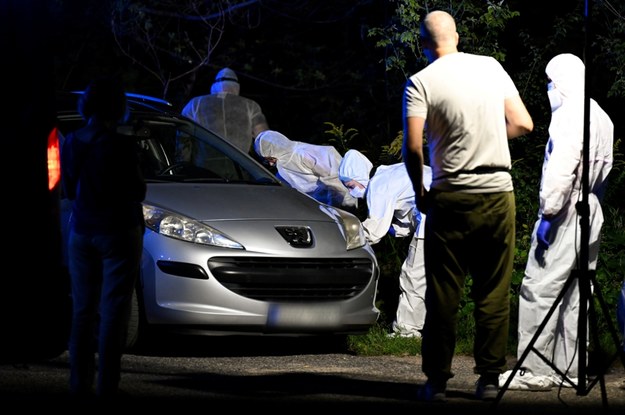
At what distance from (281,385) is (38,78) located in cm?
249

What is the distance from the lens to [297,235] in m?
9.62

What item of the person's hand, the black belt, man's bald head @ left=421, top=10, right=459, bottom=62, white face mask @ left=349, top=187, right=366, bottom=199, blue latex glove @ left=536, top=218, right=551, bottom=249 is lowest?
white face mask @ left=349, top=187, right=366, bottom=199

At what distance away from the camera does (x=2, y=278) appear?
6566 mm

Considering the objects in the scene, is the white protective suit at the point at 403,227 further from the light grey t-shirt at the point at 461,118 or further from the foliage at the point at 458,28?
the foliage at the point at 458,28

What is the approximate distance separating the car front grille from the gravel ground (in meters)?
0.43

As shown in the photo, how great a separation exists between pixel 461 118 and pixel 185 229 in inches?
97.2

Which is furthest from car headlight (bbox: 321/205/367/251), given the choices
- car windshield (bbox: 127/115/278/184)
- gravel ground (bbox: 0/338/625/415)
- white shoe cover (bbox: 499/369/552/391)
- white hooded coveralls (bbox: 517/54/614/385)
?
white shoe cover (bbox: 499/369/552/391)

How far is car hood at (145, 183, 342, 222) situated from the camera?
9.52 metres

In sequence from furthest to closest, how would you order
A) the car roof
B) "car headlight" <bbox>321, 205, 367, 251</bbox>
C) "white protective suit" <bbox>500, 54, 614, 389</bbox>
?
the car roof < "car headlight" <bbox>321, 205, 367, 251</bbox> < "white protective suit" <bbox>500, 54, 614, 389</bbox>

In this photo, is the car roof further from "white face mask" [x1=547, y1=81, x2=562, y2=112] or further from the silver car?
"white face mask" [x1=547, y1=81, x2=562, y2=112]

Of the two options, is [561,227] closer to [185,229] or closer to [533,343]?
[533,343]

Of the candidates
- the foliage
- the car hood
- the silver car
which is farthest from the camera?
the foliage

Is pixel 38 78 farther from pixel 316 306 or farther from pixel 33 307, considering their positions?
pixel 316 306

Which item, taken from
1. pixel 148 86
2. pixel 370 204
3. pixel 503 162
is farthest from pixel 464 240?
pixel 148 86
